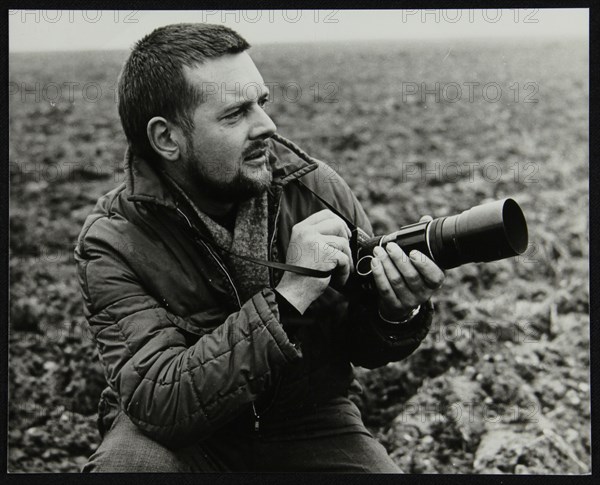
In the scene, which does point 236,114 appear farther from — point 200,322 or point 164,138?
point 200,322

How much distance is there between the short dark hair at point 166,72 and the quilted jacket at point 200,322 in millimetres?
108

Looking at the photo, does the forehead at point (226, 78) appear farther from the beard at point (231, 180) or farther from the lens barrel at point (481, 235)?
the lens barrel at point (481, 235)

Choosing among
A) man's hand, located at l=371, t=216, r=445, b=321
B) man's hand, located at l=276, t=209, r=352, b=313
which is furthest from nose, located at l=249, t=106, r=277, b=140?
man's hand, located at l=371, t=216, r=445, b=321

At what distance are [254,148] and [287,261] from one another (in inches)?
12.4

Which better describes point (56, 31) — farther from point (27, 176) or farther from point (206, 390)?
point (206, 390)

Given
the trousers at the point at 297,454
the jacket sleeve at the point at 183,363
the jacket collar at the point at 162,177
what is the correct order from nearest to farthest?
the jacket sleeve at the point at 183,363 < the jacket collar at the point at 162,177 < the trousers at the point at 297,454

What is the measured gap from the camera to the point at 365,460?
6.48 ft

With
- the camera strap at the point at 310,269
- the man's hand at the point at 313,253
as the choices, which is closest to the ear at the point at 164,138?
the camera strap at the point at 310,269

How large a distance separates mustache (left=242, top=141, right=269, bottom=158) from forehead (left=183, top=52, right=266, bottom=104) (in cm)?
12

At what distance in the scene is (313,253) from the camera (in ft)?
5.81

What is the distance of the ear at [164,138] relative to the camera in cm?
193

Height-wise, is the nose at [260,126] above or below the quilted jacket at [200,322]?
above

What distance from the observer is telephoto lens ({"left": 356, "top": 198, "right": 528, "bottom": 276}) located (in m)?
1.71

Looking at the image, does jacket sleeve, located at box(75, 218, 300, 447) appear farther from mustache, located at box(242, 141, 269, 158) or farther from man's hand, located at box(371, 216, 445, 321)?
mustache, located at box(242, 141, 269, 158)
